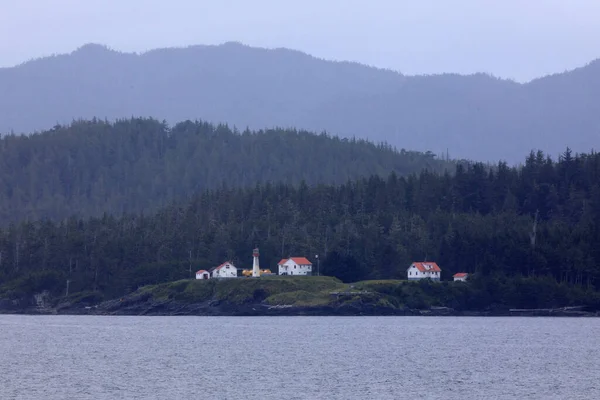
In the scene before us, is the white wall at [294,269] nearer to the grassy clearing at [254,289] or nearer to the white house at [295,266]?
the white house at [295,266]

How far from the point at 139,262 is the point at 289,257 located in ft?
80.2

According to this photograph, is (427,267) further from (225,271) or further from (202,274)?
(202,274)

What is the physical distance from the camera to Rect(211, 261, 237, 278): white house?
435ft

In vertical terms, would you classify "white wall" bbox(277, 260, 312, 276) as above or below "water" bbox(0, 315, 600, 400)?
above

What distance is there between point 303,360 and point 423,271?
187 ft

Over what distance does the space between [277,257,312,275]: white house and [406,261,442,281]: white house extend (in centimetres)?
1426

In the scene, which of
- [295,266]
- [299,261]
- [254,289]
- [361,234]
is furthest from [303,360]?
[361,234]

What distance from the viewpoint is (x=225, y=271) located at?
132750mm

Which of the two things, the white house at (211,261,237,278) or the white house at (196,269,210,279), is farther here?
the white house at (211,261,237,278)

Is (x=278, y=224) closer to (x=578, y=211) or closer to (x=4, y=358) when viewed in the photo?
(x=578, y=211)

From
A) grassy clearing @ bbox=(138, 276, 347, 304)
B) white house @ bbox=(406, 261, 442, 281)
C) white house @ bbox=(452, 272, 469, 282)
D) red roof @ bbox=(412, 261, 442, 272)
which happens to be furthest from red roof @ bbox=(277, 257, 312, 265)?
white house @ bbox=(452, 272, 469, 282)

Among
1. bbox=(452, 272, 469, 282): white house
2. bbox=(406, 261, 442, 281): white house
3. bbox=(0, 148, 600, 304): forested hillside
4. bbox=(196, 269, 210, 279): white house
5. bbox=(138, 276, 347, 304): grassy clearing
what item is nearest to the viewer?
bbox=(138, 276, 347, 304): grassy clearing

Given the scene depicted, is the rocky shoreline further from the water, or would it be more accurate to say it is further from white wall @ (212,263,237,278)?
white wall @ (212,263,237,278)

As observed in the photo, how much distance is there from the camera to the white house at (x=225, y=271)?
435 feet
